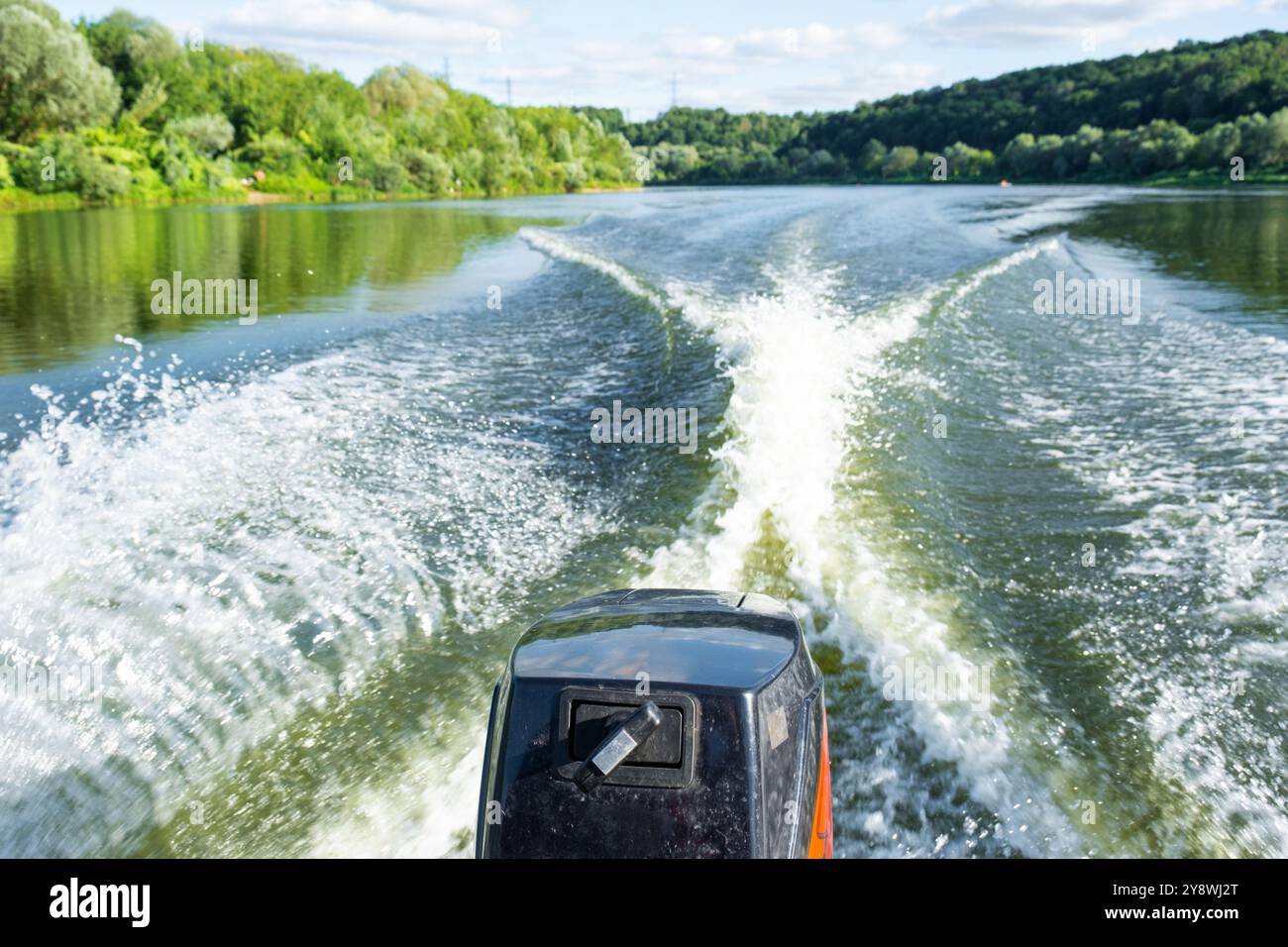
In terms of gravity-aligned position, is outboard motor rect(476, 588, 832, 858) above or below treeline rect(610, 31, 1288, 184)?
below

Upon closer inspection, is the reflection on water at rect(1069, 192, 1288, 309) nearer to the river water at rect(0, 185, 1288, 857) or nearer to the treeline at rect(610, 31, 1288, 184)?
the river water at rect(0, 185, 1288, 857)

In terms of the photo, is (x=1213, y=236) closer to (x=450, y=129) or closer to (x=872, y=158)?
(x=872, y=158)

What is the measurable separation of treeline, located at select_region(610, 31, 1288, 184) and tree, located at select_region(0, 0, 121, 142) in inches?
1864

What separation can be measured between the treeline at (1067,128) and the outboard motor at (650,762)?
6050cm

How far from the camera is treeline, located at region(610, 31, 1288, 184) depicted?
60625 mm

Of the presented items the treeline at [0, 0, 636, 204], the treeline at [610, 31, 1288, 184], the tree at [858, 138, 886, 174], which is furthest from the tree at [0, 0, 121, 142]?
the tree at [858, 138, 886, 174]

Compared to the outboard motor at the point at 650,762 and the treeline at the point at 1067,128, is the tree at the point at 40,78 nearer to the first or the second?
the treeline at the point at 1067,128

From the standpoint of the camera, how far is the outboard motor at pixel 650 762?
2518mm

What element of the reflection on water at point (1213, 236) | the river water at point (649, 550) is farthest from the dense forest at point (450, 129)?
the river water at point (649, 550)

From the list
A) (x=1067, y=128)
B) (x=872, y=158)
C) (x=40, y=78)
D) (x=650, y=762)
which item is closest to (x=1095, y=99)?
(x=1067, y=128)

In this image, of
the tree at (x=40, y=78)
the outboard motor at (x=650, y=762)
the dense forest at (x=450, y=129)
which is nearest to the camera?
the outboard motor at (x=650, y=762)

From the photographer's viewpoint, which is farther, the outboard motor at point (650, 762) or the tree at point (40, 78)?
the tree at point (40, 78)
